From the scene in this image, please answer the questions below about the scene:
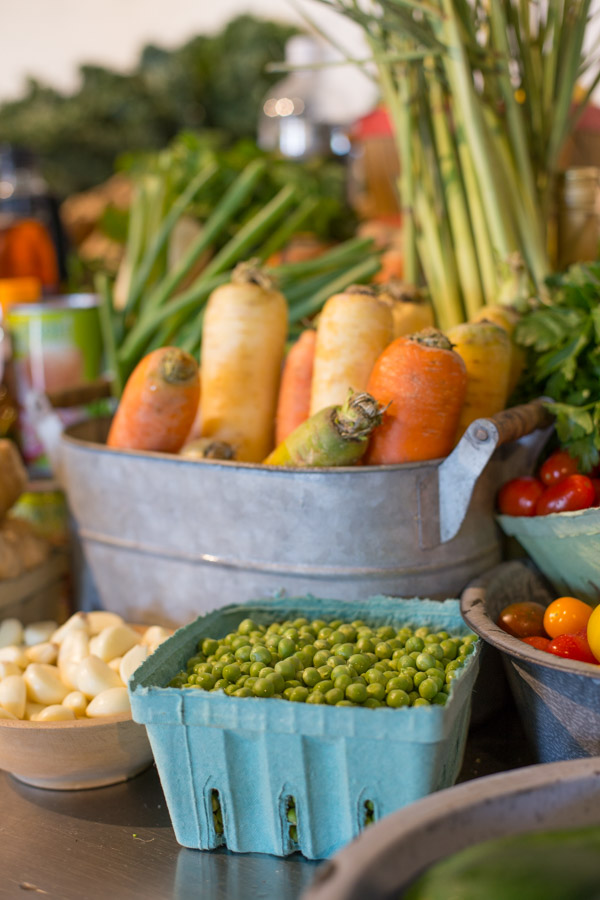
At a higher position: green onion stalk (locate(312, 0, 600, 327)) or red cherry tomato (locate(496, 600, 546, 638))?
green onion stalk (locate(312, 0, 600, 327))

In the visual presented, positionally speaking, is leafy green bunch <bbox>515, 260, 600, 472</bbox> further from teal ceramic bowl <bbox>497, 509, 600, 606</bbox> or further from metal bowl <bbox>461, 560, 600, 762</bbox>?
metal bowl <bbox>461, 560, 600, 762</bbox>

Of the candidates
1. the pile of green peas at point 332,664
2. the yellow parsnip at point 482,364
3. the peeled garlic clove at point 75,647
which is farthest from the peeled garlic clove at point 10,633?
the yellow parsnip at point 482,364

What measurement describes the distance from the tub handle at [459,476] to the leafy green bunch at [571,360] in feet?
0.24

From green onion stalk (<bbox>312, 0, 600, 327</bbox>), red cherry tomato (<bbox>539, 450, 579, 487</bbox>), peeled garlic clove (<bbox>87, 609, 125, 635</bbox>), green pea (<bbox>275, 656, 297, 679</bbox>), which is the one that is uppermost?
green onion stalk (<bbox>312, 0, 600, 327</bbox>)

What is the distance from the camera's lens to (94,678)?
969 mm

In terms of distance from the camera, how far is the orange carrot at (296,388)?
1.28 metres

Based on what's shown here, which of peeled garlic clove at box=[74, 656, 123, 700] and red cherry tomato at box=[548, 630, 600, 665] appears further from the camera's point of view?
peeled garlic clove at box=[74, 656, 123, 700]

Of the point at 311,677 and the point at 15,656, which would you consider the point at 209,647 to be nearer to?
the point at 311,677

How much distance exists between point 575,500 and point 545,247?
2.00ft

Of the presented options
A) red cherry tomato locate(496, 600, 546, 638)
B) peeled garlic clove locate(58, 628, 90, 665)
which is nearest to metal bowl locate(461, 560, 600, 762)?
red cherry tomato locate(496, 600, 546, 638)

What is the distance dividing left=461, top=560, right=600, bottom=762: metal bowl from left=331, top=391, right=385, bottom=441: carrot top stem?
226mm

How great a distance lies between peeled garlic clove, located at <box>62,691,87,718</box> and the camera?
37.8 inches

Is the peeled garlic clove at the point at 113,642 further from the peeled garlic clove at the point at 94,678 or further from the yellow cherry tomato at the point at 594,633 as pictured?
the yellow cherry tomato at the point at 594,633

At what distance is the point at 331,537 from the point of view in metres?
1.03
